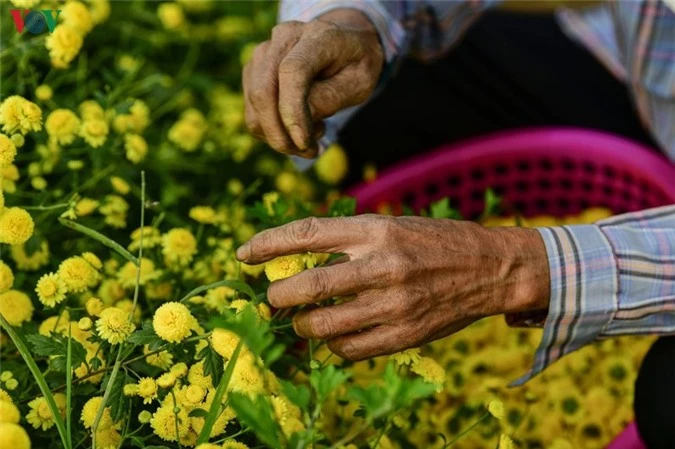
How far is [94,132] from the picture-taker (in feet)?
3.15

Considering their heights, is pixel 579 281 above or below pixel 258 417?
below

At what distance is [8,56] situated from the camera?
3.36ft

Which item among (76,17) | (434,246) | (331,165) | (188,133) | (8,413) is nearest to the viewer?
(8,413)

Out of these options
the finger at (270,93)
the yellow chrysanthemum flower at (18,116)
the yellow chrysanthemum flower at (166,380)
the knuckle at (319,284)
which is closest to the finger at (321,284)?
the knuckle at (319,284)

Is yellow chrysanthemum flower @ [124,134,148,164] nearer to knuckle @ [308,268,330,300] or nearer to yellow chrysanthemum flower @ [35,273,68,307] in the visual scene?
yellow chrysanthemum flower @ [35,273,68,307]

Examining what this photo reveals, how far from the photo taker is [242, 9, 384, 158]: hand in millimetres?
850

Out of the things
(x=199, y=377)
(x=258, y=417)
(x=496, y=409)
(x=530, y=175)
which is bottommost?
(x=530, y=175)

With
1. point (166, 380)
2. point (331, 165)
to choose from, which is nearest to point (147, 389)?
point (166, 380)

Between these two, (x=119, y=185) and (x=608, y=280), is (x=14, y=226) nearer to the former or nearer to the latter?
(x=119, y=185)

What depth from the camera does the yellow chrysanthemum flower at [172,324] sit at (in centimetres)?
72

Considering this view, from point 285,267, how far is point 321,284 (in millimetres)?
51

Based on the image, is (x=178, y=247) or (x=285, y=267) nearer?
(x=285, y=267)

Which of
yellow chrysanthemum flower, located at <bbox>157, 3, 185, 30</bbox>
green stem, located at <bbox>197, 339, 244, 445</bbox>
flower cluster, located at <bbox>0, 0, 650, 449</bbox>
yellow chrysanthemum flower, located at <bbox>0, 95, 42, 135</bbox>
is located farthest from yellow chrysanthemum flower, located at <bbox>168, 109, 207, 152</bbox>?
green stem, located at <bbox>197, 339, 244, 445</bbox>

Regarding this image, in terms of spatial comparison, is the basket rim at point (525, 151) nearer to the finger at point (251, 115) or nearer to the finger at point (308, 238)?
the finger at point (251, 115)
